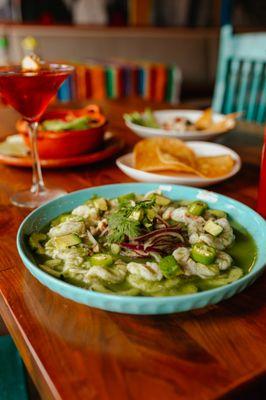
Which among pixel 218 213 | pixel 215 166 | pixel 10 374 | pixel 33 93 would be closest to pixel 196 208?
pixel 218 213

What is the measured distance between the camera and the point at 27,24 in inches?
169

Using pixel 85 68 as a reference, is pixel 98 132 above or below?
above

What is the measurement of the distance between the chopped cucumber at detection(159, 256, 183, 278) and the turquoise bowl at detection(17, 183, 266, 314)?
7cm

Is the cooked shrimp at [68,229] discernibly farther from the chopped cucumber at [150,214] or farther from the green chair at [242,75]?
the green chair at [242,75]

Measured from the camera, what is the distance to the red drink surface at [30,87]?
0.90 meters

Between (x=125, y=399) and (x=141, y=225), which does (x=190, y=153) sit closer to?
(x=141, y=225)

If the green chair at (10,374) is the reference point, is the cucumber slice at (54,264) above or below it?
above

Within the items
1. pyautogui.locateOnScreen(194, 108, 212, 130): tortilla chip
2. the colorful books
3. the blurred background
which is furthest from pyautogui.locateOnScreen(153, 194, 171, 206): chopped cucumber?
the blurred background

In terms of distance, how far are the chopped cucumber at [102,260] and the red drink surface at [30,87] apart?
1.54ft

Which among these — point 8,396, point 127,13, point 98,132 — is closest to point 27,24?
point 127,13

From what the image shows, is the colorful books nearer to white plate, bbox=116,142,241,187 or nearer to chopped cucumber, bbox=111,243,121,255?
white plate, bbox=116,142,241,187

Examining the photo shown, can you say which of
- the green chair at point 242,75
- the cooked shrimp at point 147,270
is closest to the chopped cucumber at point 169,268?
the cooked shrimp at point 147,270

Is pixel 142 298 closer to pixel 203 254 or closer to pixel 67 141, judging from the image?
pixel 203 254

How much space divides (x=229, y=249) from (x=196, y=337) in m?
0.20
